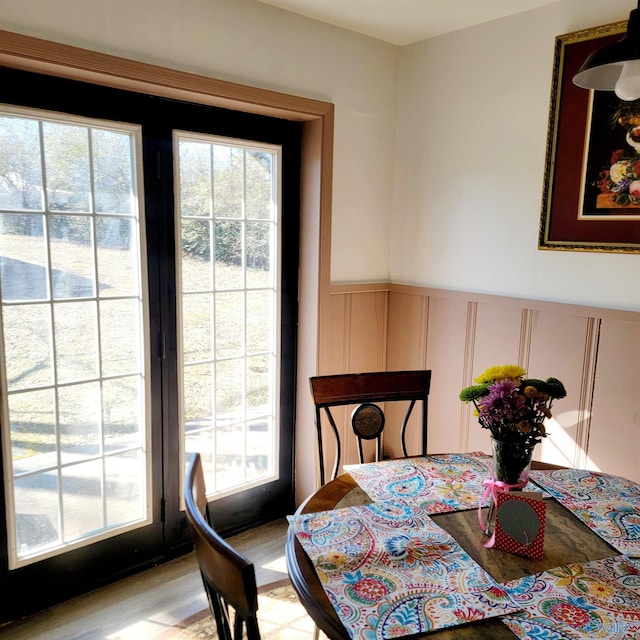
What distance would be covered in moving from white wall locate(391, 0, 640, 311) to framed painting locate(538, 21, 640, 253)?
0.05 metres

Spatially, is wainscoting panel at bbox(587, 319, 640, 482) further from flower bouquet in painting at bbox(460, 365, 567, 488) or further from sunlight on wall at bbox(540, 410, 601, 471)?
flower bouquet in painting at bbox(460, 365, 567, 488)

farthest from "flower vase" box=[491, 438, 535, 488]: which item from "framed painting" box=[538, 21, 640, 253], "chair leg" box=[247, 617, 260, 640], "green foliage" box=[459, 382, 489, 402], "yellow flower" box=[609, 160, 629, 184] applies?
"yellow flower" box=[609, 160, 629, 184]

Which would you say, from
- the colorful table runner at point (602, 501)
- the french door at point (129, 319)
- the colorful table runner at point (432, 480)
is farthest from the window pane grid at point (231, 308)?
the colorful table runner at point (602, 501)

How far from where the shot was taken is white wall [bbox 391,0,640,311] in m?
2.28

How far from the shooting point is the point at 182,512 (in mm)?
2537

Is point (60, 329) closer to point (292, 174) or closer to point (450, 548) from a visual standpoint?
point (292, 174)

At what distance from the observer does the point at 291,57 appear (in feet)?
8.04

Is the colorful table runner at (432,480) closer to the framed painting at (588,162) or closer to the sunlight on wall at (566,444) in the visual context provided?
the sunlight on wall at (566,444)

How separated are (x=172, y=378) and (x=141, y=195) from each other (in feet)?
2.65

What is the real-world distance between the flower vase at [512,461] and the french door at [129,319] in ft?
5.05

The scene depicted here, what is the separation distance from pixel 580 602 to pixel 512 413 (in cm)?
41

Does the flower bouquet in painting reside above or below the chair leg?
above

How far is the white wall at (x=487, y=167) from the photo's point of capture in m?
2.28

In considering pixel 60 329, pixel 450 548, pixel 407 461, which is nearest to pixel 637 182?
pixel 407 461
